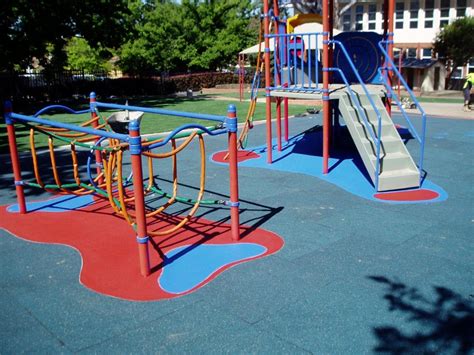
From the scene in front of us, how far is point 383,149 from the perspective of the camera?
7.76m

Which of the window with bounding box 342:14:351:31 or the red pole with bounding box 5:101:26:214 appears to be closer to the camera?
the red pole with bounding box 5:101:26:214

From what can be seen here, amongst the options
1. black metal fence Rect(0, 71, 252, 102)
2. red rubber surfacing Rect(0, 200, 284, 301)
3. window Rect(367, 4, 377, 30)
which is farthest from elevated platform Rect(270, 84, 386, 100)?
window Rect(367, 4, 377, 30)

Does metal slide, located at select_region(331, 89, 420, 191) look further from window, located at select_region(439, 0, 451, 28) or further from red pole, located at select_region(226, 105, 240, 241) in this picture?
window, located at select_region(439, 0, 451, 28)

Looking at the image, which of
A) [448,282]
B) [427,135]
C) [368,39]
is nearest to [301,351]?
[448,282]

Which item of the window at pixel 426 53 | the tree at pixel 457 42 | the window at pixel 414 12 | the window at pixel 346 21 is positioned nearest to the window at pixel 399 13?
the window at pixel 414 12

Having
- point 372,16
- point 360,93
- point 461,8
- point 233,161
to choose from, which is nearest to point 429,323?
point 233,161

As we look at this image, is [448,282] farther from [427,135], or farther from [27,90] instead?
[27,90]

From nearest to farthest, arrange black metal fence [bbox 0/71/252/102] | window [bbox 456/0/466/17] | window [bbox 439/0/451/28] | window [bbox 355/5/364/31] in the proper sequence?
1. black metal fence [bbox 0/71/252/102]
2. window [bbox 456/0/466/17]
3. window [bbox 439/0/451/28]
4. window [bbox 355/5/364/31]

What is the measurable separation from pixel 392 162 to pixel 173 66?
99.4 feet

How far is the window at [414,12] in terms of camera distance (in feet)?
112

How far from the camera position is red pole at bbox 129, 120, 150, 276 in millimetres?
4070

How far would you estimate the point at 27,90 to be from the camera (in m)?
24.9

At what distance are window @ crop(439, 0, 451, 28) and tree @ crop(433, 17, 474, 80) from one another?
3.02 meters

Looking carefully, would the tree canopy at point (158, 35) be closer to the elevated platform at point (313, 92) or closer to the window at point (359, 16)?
the window at point (359, 16)
